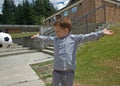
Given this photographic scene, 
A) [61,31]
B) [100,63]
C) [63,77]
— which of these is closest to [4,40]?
[61,31]

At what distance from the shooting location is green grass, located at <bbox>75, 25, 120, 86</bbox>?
6789mm

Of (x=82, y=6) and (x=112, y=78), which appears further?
(x=82, y=6)

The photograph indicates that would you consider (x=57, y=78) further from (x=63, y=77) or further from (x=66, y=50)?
(x=66, y=50)

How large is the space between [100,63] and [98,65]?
0.17m

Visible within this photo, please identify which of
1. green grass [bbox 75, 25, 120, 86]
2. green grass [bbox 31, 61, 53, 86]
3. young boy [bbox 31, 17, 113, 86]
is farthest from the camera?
green grass [bbox 31, 61, 53, 86]

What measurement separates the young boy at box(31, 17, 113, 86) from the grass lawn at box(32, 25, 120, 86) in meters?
2.40

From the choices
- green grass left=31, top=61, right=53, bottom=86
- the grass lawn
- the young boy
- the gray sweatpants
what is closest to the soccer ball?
the young boy

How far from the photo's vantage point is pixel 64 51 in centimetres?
425

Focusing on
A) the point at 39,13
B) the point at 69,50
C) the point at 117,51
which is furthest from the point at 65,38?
the point at 39,13

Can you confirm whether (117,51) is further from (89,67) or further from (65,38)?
(65,38)

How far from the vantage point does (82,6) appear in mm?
27719

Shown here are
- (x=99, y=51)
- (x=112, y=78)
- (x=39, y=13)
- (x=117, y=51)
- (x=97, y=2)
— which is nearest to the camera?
(x=112, y=78)

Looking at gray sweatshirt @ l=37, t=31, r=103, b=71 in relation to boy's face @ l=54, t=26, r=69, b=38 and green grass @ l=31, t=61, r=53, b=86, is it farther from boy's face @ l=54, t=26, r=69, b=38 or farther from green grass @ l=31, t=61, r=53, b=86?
green grass @ l=31, t=61, r=53, b=86

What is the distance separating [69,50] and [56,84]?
552 millimetres
